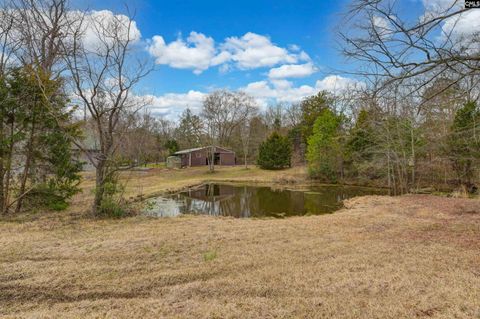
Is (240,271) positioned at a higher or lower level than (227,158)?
lower

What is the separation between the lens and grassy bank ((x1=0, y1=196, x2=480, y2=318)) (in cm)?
278

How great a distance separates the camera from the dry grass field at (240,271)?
278 centimetres

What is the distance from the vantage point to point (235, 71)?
57.3ft

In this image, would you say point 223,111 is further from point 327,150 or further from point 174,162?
point 327,150

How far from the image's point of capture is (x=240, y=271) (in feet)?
12.3

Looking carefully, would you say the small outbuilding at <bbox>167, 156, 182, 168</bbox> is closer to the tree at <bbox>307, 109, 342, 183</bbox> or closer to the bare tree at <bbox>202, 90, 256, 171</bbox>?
the bare tree at <bbox>202, 90, 256, 171</bbox>

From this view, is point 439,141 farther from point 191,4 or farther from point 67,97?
point 67,97

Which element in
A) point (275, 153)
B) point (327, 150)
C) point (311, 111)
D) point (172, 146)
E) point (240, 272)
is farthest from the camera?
point (172, 146)

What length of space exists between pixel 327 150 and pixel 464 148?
925cm

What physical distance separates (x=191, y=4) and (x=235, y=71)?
25.7 ft

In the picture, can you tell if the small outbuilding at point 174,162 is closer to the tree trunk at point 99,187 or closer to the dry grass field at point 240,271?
the tree trunk at point 99,187

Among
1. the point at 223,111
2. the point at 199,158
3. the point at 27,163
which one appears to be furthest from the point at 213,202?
the point at 199,158

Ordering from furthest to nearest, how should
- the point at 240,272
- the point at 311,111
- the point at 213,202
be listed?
1. the point at 311,111
2. the point at 213,202
3. the point at 240,272

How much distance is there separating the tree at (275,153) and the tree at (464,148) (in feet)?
50.3
